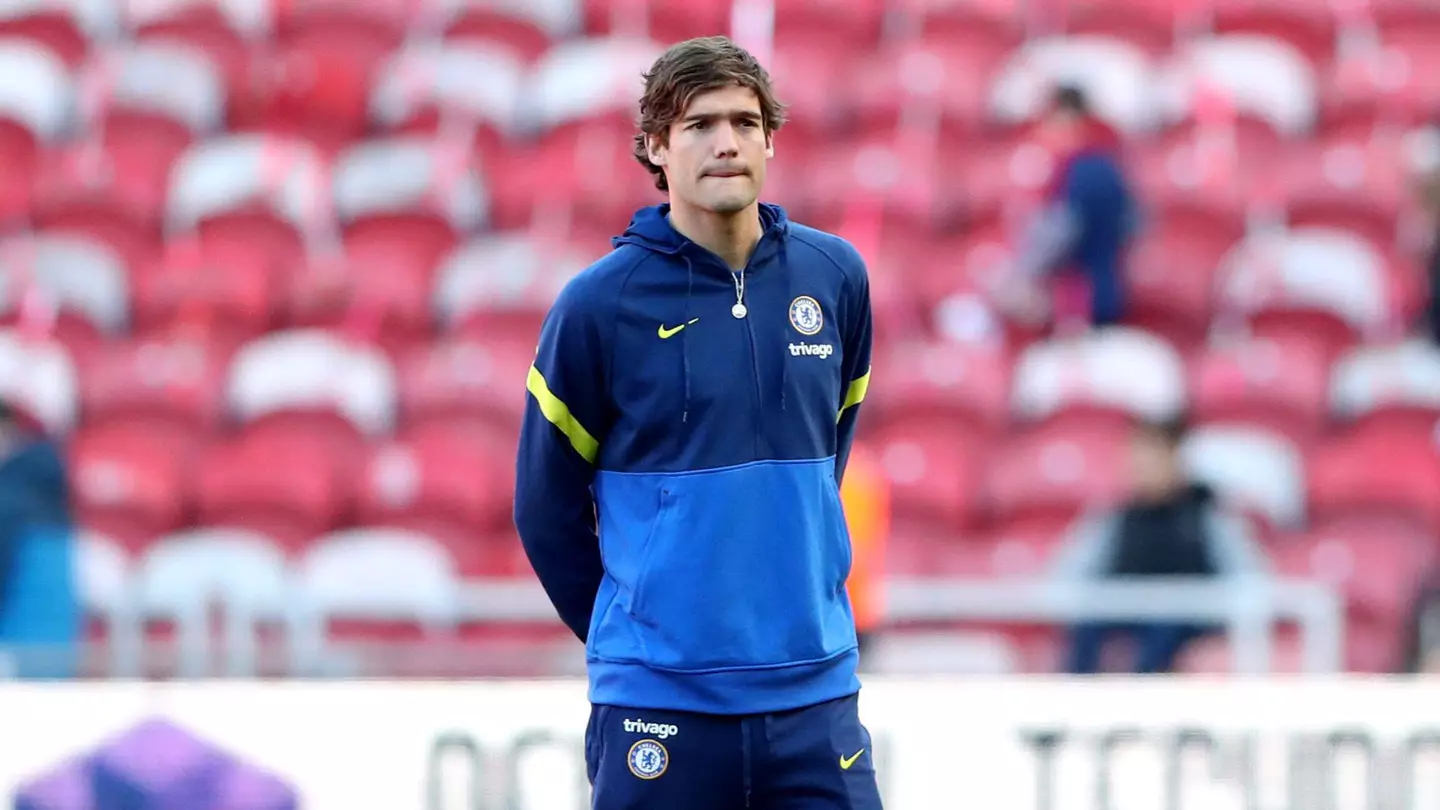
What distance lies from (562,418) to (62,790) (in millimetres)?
3187

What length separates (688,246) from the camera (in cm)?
282

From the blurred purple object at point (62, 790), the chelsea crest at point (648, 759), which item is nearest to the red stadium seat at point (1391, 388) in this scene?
the blurred purple object at point (62, 790)

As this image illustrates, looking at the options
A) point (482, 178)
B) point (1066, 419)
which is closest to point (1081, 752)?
point (1066, 419)

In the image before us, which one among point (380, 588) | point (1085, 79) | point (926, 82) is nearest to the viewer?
point (380, 588)

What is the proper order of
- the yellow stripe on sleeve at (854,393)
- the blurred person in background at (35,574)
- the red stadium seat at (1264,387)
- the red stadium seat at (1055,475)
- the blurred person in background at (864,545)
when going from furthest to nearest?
the red stadium seat at (1264,387)
the red stadium seat at (1055,475)
the blurred person in background at (35,574)
the blurred person in background at (864,545)
the yellow stripe on sleeve at (854,393)

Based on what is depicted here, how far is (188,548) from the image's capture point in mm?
7371

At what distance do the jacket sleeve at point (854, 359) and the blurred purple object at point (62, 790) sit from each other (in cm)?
310

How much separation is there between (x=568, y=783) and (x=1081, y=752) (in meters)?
1.38

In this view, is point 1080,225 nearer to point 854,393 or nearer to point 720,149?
point 854,393

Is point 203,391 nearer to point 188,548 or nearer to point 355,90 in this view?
point 188,548

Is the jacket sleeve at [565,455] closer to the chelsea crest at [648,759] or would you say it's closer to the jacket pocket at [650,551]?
the jacket pocket at [650,551]

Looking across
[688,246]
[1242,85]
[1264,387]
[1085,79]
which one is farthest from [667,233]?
[1242,85]

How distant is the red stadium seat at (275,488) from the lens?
7.79 metres

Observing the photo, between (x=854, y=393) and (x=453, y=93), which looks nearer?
(x=854, y=393)
